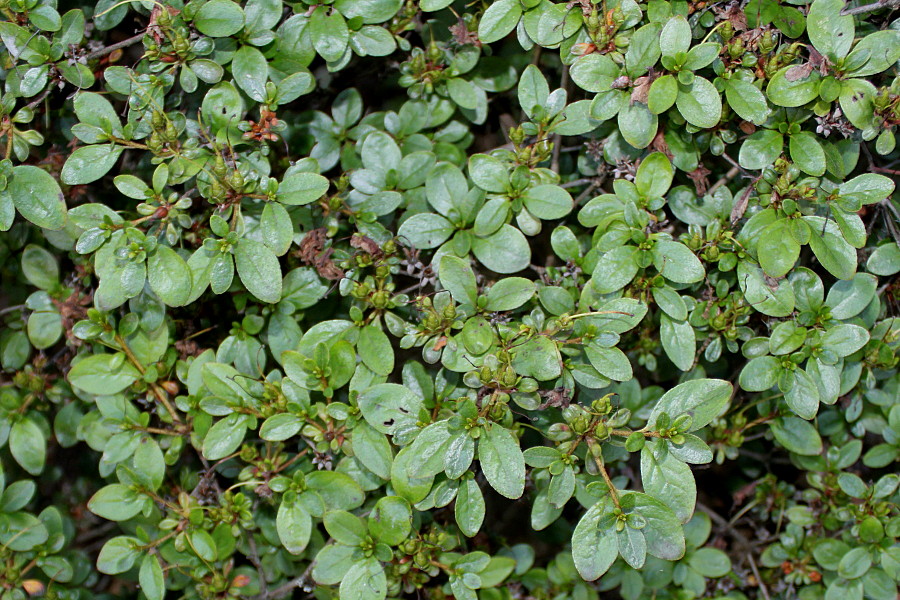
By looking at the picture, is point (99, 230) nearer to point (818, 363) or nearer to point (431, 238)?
point (431, 238)

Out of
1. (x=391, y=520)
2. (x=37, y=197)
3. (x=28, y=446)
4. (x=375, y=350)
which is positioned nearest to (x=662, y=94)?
(x=375, y=350)

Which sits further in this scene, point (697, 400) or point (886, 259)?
point (886, 259)

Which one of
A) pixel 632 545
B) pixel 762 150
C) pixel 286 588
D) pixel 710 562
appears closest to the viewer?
pixel 632 545

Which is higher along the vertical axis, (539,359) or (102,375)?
(539,359)

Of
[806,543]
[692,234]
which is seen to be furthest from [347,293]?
[806,543]

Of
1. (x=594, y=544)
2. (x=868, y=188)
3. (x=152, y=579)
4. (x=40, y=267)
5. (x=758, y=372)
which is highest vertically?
(x=868, y=188)

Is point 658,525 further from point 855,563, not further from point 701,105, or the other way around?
point 701,105

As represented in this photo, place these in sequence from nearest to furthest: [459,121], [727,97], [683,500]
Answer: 1. [683,500]
2. [727,97]
3. [459,121]

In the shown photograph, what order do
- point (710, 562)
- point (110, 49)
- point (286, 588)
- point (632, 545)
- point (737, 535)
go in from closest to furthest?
point (632, 545) → point (110, 49) → point (286, 588) → point (710, 562) → point (737, 535)
